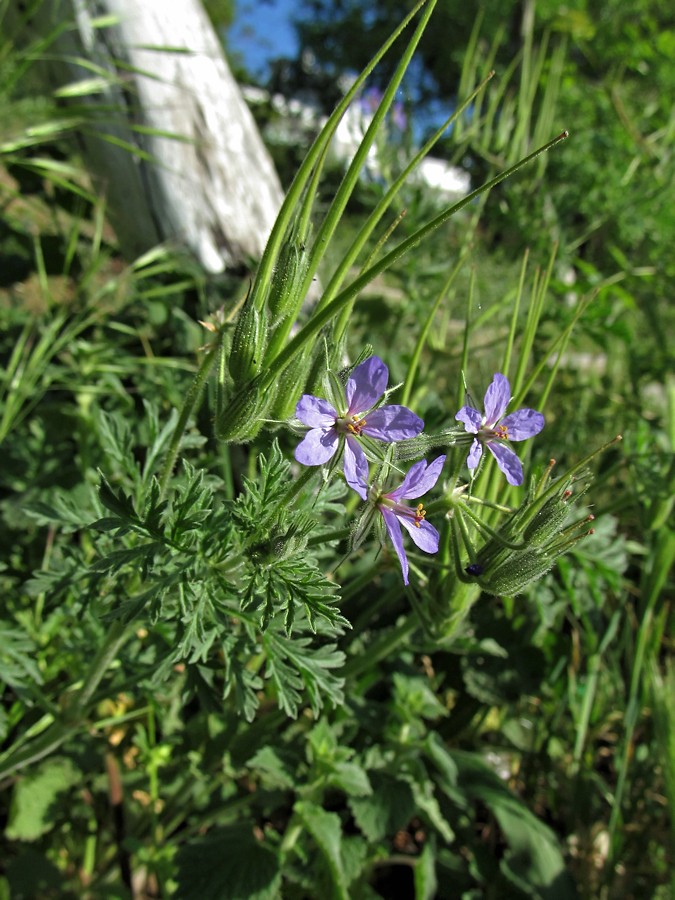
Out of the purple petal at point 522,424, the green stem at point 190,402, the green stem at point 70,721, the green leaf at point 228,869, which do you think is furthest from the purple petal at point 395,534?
the green leaf at point 228,869

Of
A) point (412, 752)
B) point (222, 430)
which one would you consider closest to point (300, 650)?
point (222, 430)

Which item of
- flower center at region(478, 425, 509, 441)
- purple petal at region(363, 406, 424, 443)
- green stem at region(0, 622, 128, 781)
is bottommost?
green stem at region(0, 622, 128, 781)

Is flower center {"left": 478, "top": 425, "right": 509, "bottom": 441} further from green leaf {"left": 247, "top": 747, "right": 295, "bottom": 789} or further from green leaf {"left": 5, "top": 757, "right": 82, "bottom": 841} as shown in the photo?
green leaf {"left": 5, "top": 757, "right": 82, "bottom": 841}

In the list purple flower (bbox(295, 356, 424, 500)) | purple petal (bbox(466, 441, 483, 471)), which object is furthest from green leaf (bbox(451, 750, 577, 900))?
purple flower (bbox(295, 356, 424, 500))

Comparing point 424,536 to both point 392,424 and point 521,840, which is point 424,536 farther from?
point 521,840

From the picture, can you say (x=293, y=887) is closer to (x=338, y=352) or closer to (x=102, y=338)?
(x=338, y=352)
